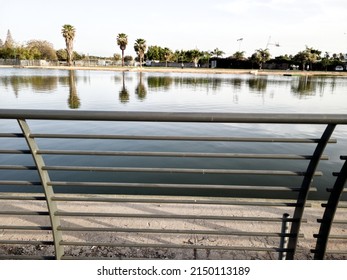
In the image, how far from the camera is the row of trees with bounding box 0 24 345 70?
315 feet

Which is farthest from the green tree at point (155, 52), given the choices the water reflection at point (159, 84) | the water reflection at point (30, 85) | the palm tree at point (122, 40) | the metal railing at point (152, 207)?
the metal railing at point (152, 207)

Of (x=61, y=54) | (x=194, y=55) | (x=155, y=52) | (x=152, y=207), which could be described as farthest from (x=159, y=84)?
(x=61, y=54)

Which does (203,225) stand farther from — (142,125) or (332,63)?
(332,63)

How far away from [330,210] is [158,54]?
430 feet

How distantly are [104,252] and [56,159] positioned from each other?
25.6 feet

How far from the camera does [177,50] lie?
129 metres

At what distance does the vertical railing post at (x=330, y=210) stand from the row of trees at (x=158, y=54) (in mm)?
91447

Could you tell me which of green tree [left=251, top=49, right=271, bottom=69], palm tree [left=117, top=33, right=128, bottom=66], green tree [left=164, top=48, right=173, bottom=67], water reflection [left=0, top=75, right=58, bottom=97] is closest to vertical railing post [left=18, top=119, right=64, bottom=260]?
water reflection [left=0, top=75, right=58, bottom=97]

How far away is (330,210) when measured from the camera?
7.19 ft

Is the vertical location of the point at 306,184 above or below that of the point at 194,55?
below

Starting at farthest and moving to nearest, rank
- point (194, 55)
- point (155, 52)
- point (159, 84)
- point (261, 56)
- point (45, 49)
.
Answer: point (155, 52), point (194, 55), point (45, 49), point (261, 56), point (159, 84)

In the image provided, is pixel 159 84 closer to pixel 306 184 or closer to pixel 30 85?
pixel 30 85
